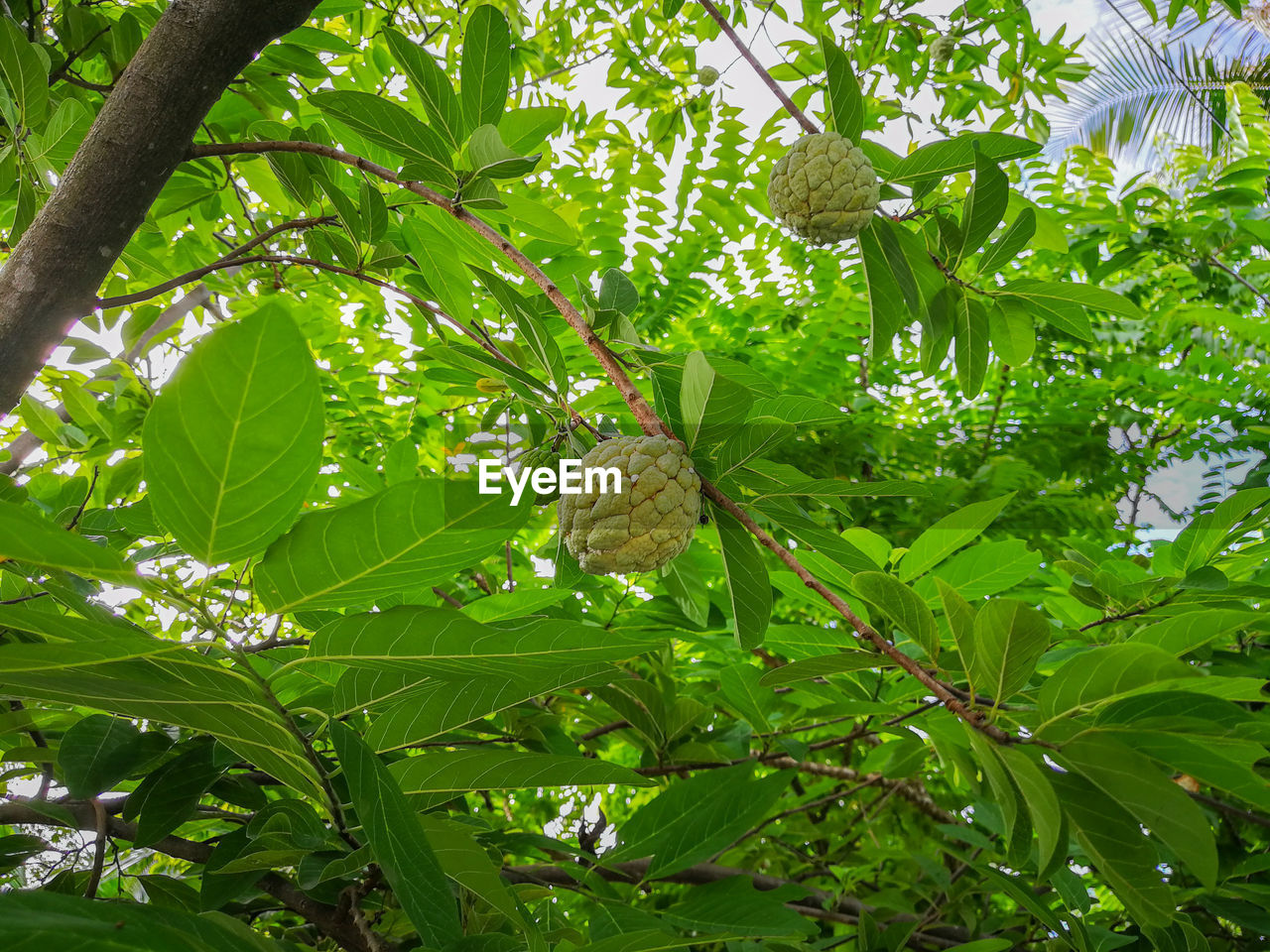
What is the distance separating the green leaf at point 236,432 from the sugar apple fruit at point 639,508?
0.86ft

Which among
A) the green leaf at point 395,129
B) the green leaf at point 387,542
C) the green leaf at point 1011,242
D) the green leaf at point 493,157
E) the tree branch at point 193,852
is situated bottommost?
the tree branch at point 193,852

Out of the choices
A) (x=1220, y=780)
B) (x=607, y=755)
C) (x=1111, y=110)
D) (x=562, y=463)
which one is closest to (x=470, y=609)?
(x=562, y=463)

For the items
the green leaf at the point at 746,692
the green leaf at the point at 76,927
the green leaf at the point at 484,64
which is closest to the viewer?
the green leaf at the point at 76,927

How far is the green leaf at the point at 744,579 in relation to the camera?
0.60 meters

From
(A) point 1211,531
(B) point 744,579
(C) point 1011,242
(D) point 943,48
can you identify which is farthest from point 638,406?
(D) point 943,48

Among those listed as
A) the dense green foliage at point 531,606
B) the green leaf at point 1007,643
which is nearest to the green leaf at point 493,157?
the dense green foliage at point 531,606

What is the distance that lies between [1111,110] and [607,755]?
948 cm

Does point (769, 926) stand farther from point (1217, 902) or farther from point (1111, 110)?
point (1111, 110)

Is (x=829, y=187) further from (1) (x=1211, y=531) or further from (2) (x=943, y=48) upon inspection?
(2) (x=943, y=48)

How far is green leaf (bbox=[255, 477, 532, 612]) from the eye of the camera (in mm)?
316

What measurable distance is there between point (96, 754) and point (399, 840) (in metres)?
0.36

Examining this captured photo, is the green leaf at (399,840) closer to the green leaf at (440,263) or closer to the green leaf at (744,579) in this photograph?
the green leaf at (744,579)

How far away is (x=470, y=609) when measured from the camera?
838 mm

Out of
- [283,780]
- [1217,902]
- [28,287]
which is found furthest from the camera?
[1217,902]
